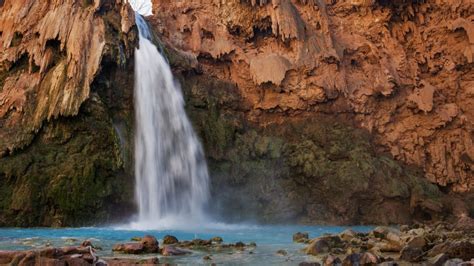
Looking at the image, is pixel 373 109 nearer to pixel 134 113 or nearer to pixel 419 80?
pixel 419 80

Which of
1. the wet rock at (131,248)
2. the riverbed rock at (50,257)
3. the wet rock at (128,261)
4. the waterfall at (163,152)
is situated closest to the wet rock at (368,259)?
the wet rock at (128,261)

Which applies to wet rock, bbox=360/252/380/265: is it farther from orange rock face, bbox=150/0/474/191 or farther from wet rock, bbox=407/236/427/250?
orange rock face, bbox=150/0/474/191

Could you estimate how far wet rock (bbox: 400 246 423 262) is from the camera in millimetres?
8516

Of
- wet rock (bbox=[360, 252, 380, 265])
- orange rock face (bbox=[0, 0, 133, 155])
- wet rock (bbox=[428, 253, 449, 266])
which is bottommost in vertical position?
wet rock (bbox=[428, 253, 449, 266])

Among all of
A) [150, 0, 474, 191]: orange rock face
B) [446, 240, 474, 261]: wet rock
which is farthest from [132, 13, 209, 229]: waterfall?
[446, 240, 474, 261]: wet rock

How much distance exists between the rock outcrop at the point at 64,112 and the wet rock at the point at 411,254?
14517 mm

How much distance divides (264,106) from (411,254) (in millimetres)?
19309

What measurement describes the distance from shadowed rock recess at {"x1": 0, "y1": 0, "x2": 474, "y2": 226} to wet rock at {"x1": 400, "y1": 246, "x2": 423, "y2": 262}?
14510 mm

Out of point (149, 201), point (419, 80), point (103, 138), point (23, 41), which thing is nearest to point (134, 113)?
point (103, 138)

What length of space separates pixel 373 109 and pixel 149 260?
22707 millimetres

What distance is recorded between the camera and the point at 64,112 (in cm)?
1944

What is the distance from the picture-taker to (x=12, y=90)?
2047 cm

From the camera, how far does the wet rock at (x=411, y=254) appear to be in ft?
27.9

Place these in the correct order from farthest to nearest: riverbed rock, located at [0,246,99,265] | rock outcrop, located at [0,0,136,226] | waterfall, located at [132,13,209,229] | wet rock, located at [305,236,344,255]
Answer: waterfall, located at [132,13,209,229]
rock outcrop, located at [0,0,136,226]
wet rock, located at [305,236,344,255]
riverbed rock, located at [0,246,99,265]
